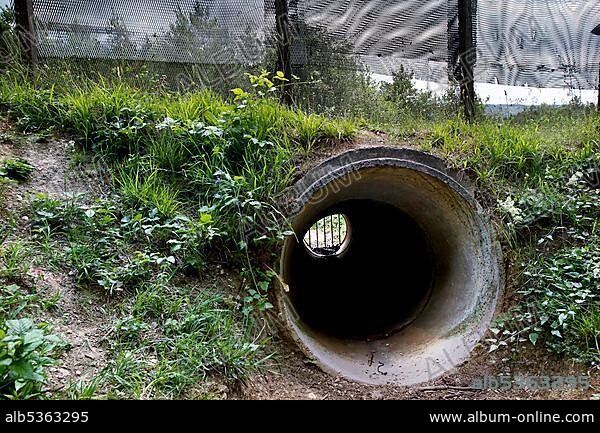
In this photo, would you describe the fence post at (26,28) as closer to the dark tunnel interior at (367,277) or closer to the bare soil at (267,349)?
the bare soil at (267,349)

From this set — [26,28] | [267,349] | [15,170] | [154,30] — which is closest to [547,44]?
[154,30]

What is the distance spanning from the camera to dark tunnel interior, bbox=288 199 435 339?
564cm

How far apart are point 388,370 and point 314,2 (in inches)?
143

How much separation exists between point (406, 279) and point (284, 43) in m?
3.17

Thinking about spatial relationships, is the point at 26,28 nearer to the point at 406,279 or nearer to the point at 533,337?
the point at 406,279

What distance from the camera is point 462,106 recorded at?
5312 millimetres

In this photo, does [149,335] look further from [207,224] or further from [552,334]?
[552,334]

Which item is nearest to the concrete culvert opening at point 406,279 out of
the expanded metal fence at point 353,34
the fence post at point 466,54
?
the fence post at point 466,54

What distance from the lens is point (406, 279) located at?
6.23m

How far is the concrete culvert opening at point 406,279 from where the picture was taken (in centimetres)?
407

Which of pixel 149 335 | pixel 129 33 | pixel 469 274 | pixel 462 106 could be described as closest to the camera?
pixel 149 335

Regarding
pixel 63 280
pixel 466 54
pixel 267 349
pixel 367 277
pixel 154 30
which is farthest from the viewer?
pixel 367 277

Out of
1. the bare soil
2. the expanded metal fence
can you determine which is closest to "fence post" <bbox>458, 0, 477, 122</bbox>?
the expanded metal fence

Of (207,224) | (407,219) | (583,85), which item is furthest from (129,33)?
(583,85)
